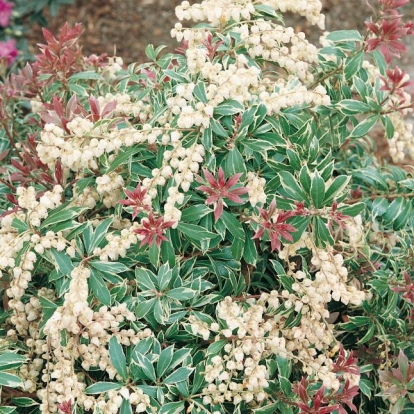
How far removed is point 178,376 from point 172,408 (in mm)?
88

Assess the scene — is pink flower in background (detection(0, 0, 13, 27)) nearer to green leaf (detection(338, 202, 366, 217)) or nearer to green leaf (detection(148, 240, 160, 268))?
green leaf (detection(148, 240, 160, 268))

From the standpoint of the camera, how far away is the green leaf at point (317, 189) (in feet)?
5.77

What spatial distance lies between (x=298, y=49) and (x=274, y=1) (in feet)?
0.64

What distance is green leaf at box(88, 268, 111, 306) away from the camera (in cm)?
176

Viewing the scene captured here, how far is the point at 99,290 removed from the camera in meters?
1.77

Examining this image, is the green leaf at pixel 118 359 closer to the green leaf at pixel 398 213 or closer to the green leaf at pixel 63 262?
the green leaf at pixel 63 262

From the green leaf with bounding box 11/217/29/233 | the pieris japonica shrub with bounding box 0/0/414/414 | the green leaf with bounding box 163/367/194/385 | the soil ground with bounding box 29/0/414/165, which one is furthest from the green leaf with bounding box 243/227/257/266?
the soil ground with bounding box 29/0/414/165

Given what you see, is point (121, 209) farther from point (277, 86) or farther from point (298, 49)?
point (298, 49)

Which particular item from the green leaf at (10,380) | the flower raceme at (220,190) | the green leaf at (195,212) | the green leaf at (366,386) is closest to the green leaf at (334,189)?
the flower raceme at (220,190)

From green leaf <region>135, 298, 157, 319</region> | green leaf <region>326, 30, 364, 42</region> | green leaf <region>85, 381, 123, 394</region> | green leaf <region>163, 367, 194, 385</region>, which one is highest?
green leaf <region>326, 30, 364, 42</region>

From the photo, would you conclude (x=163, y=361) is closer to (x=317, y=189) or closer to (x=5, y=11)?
(x=317, y=189)

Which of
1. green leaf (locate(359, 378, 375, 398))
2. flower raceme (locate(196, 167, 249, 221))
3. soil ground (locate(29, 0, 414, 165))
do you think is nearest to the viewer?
flower raceme (locate(196, 167, 249, 221))

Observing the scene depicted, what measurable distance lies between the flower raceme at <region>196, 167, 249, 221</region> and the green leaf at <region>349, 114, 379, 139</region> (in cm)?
59

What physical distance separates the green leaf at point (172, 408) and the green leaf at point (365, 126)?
3.43 feet
